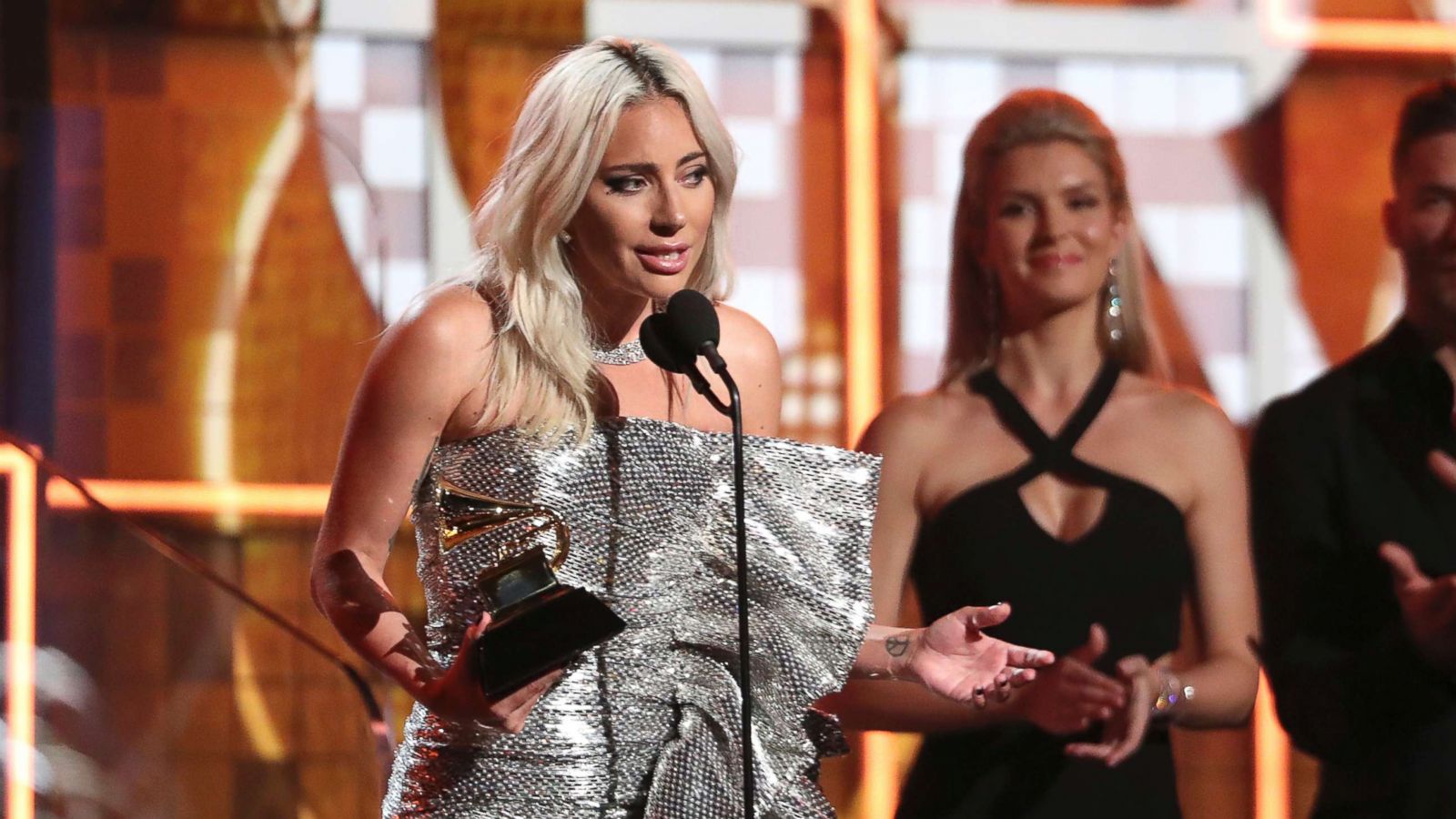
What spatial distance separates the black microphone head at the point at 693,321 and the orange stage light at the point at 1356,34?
2.05 metres

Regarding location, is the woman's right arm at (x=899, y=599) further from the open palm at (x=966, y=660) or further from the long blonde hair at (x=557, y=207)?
the long blonde hair at (x=557, y=207)

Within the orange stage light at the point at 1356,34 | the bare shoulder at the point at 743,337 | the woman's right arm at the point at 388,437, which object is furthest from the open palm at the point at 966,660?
the orange stage light at the point at 1356,34

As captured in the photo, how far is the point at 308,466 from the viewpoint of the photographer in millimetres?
3211

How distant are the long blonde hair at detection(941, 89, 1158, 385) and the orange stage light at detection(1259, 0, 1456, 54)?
1.19 m

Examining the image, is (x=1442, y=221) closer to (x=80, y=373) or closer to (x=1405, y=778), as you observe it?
(x=1405, y=778)

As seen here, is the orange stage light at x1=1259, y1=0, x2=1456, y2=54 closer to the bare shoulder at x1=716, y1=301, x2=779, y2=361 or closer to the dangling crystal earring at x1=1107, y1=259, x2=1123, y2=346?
the dangling crystal earring at x1=1107, y1=259, x2=1123, y2=346

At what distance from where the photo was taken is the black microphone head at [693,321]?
1497mm

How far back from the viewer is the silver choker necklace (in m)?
1.79

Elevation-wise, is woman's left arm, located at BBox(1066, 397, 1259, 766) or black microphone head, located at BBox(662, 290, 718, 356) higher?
black microphone head, located at BBox(662, 290, 718, 356)

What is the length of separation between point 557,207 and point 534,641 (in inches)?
20.3

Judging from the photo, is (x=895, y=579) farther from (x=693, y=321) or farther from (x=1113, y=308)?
(x=693, y=321)

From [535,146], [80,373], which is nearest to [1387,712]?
[535,146]


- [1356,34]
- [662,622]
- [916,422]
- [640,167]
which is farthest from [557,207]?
[1356,34]

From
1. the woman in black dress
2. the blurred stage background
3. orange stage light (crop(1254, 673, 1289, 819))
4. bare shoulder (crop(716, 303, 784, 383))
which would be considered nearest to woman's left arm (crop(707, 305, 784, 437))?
bare shoulder (crop(716, 303, 784, 383))
